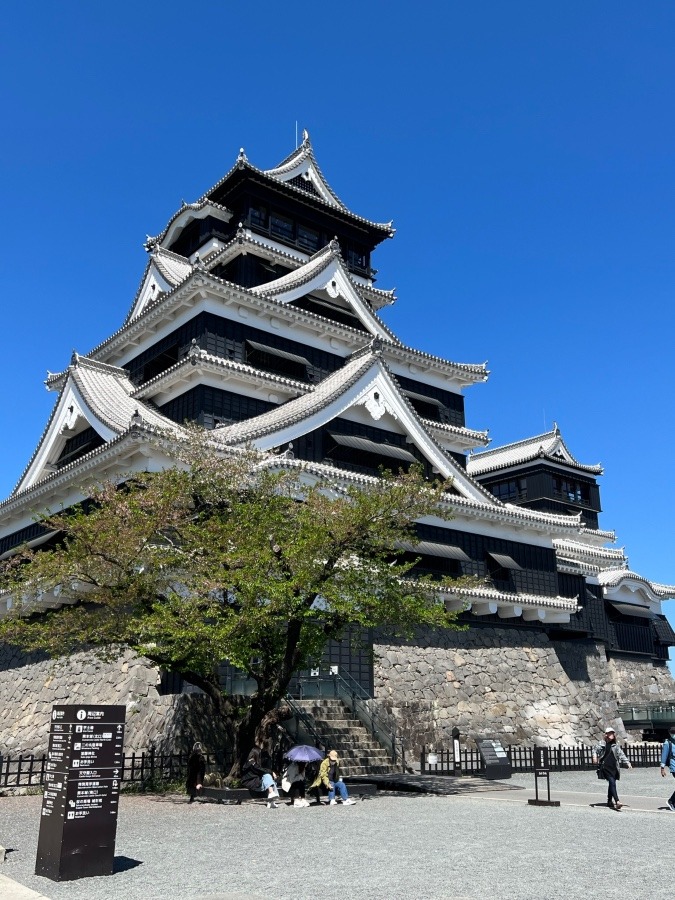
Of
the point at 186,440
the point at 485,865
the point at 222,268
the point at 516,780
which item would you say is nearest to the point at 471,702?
the point at 516,780

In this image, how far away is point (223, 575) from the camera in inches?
632

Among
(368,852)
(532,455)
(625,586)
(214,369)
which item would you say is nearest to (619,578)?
(625,586)

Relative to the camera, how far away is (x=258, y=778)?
15961mm

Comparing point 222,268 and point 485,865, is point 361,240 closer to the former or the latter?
point 222,268

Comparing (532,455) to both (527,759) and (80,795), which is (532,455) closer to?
(527,759)

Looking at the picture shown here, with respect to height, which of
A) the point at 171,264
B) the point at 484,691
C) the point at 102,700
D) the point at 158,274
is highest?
the point at 171,264

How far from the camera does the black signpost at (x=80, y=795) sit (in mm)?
8859

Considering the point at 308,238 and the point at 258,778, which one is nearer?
the point at 258,778

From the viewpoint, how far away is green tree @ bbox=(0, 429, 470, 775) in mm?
16000

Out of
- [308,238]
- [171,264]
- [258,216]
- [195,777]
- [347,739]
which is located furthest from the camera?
[308,238]

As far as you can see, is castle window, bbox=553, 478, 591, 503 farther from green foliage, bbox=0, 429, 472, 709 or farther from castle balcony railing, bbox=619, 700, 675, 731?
green foliage, bbox=0, 429, 472, 709

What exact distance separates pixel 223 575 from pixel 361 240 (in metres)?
26.1

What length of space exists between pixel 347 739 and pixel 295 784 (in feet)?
19.0

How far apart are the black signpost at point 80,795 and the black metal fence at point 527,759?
1276cm
